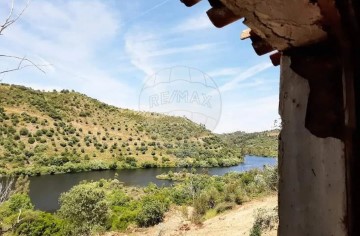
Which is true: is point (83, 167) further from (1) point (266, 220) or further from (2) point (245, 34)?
(2) point (245, 34)

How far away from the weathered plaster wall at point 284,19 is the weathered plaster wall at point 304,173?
27 cm

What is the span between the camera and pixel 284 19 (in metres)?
1.72

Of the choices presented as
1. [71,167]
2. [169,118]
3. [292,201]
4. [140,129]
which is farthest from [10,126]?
[292,201]

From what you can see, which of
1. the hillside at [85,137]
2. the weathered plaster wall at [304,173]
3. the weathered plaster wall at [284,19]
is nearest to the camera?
the weathered plaster wall at [284,19]

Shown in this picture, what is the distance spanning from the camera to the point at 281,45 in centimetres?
204

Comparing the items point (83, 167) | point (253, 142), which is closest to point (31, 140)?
point (83, 167)

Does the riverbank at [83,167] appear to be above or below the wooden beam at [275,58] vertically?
below

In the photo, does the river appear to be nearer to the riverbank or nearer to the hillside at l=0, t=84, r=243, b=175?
the riverbank

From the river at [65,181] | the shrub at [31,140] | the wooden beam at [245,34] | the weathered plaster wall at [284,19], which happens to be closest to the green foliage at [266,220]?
the wooden beam at [245,34]

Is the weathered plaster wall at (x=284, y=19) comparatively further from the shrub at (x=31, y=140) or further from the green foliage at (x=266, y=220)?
the shrub at (x=31, y=140)

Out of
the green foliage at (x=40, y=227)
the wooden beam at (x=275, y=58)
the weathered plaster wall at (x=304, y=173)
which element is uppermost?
the wooden beam at (x=275, y=58)

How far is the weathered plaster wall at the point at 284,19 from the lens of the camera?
5.35 ft

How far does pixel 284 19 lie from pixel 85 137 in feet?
205

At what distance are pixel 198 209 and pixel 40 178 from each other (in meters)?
32.6
